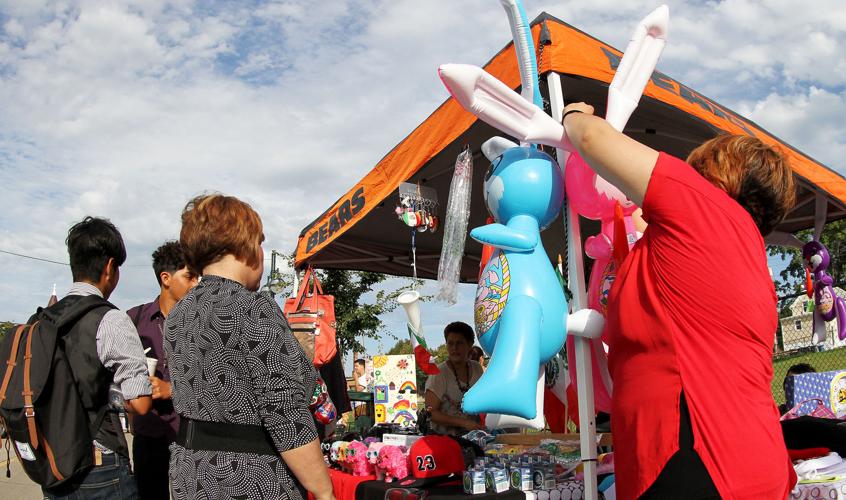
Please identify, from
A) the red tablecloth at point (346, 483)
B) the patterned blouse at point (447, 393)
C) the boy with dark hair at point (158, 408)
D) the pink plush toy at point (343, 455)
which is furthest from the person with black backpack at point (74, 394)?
the patterned blouse at point (447, 393)

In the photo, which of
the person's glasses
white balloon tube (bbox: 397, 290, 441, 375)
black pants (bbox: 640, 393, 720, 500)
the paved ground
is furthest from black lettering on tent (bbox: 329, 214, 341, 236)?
the paved ground

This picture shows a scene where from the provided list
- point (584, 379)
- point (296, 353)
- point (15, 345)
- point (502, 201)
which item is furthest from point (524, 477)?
point (15, 345)

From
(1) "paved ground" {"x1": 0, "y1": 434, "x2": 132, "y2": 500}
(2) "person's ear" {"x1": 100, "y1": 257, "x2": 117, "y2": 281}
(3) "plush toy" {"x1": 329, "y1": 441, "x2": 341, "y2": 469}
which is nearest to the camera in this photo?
(2) "person's ear" {"x1": 100, "y1": 257, "x2": 117, "y2": 281}

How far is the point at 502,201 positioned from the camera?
2.14 meters

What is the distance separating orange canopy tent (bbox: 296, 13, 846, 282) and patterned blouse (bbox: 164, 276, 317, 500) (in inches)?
57.6

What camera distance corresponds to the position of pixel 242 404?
1511mm

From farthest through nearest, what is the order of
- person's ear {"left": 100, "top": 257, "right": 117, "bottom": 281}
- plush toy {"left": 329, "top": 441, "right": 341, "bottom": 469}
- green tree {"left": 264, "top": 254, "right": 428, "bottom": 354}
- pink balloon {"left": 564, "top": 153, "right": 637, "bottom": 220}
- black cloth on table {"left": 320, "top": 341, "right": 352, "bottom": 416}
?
1. green tree {"left": 264, "top": 254, "right": 428, "bottom": 354}
2. black cloth on table {"left": 320, "top": 341, "right": 352, "bottom": 416}
3. plush toy {"left": 329, "top": 441, "right": 341, "bottom": 469}
4. person's ear {"left": 100, "top": 257, "right": 117, "bottom": 281}
5. pink balloon {"left": 564, "top": 153, "right": 637, "bottom": 220}

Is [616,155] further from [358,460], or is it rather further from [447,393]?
[447,393]

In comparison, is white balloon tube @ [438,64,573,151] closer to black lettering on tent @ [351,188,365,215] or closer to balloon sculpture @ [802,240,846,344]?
black lettering on tent @ [351,188,365,215]

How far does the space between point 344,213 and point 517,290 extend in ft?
7.66

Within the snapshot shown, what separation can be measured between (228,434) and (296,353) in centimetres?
24

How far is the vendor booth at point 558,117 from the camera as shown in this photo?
235 centimetres

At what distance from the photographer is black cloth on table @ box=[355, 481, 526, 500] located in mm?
2268

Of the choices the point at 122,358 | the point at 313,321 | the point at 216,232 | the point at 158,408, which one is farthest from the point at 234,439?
the point at 313,321
